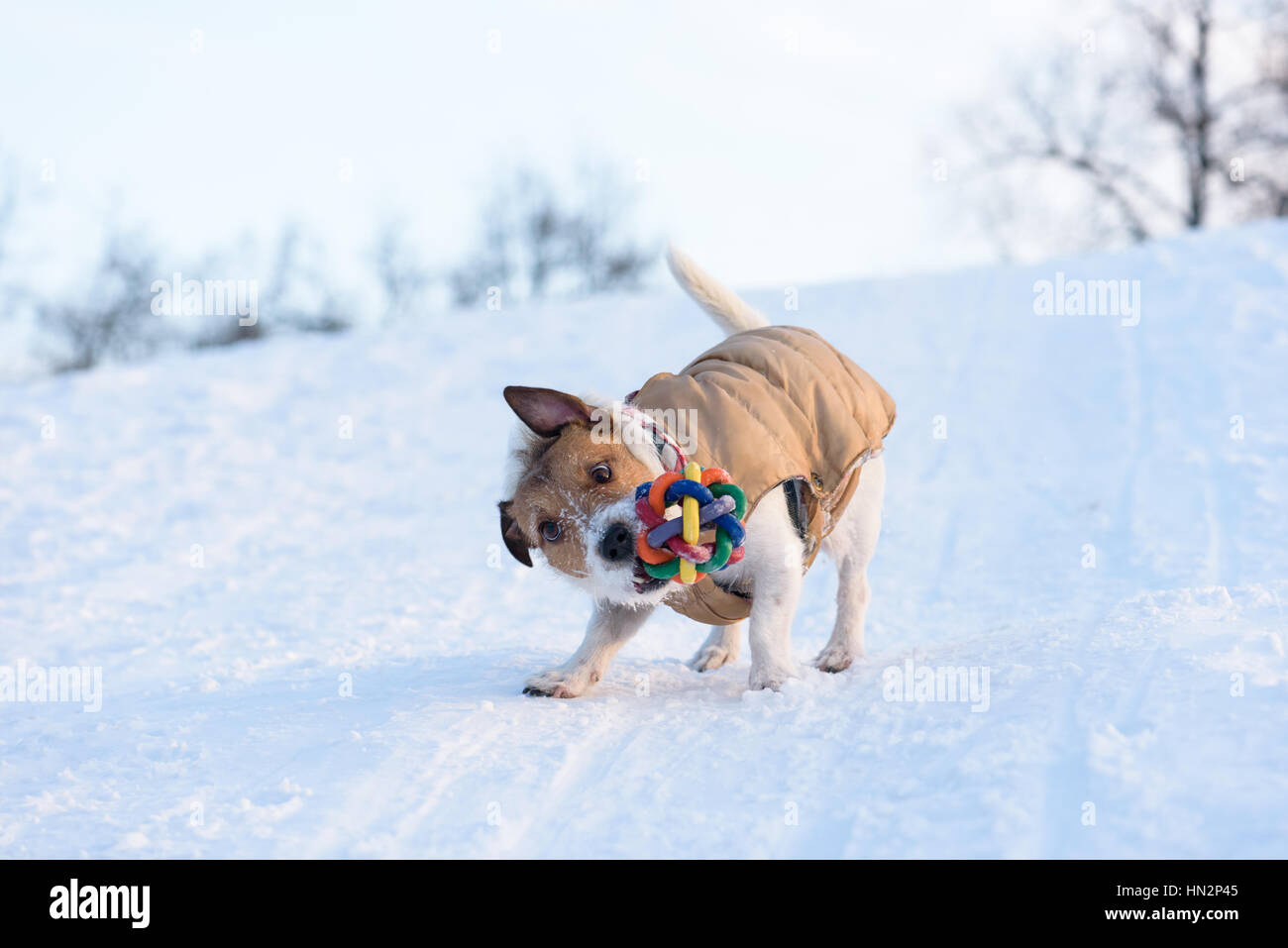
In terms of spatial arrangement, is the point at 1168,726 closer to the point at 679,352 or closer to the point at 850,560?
the point at 850,560

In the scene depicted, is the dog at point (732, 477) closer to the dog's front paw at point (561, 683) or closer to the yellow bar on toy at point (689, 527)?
the dog's front paw at point (561, 683)

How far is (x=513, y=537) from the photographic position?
4023 millimetres

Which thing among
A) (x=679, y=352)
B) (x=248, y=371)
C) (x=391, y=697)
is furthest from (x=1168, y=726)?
(x=248, y=371)

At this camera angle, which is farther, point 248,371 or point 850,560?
point 248,371

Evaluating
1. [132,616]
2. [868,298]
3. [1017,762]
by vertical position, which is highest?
[868,298]

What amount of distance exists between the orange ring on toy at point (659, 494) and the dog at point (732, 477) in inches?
3.0

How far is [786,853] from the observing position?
114 inches

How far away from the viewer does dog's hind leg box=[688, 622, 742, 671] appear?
5184 mm

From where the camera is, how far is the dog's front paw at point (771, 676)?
433cm

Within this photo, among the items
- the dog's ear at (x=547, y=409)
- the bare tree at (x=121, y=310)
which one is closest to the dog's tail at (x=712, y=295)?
the dog's ear at (x=547, y=409)

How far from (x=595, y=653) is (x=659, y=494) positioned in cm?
116

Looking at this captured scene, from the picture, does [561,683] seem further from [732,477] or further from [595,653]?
[732,477]

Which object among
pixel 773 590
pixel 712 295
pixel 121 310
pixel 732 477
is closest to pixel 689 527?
pixel 732 477

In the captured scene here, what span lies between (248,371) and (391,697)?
1029 centimetres
